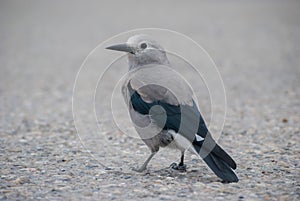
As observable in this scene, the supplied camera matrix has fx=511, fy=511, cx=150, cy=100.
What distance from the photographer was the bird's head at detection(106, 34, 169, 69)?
19.4 feet

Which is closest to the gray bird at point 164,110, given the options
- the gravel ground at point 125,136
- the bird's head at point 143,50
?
the bird's head at point 143,50

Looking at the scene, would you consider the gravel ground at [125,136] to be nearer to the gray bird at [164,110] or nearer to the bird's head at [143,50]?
the gray bird at [164,110]

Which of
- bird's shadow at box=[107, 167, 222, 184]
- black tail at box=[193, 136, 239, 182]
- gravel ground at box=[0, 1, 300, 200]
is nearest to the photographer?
black tail at box=[193, 136, 239, 182]

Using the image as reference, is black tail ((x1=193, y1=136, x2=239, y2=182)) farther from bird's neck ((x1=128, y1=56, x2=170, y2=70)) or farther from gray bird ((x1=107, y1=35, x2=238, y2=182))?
bird's neck ((x1=128, y1=56, x2=170, y2=70))

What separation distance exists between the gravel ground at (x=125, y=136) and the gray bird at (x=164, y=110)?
1.08 ft

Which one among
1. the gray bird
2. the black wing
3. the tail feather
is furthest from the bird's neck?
the tail feather

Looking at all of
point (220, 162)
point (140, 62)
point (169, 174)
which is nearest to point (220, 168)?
point (220, 162)

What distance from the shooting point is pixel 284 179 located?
5340 mm

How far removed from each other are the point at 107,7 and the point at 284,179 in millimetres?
20962

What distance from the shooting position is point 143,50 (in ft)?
19.4

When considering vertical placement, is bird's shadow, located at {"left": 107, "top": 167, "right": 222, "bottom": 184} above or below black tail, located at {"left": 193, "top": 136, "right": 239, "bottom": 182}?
below

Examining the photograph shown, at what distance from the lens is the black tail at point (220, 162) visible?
4.95 meters

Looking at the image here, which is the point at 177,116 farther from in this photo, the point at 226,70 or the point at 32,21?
the point at 32,21

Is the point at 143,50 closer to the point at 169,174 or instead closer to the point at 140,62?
the point at 140,62
